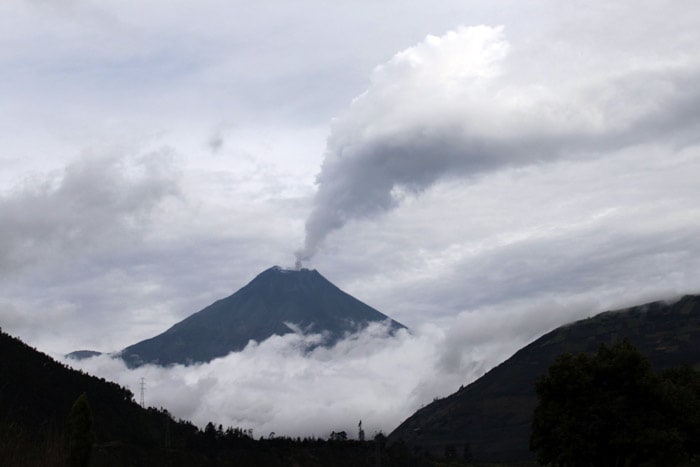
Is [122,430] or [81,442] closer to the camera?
[81,442]

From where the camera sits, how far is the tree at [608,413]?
65562mm

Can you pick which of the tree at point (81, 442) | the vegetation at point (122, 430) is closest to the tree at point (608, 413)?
the vegetation at point (122, 430)

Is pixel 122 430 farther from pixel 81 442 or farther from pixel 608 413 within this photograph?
pixel 608 413

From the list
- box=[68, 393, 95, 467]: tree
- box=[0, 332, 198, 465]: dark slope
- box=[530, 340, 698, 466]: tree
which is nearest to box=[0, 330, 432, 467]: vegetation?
box=[0, 332, 198, 465]: dark slope

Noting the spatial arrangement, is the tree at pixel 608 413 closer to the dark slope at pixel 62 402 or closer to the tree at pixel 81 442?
the tree at pixel 81 442

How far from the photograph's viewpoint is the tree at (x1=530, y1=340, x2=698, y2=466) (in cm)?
6556

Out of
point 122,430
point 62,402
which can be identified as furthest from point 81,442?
point 122,430

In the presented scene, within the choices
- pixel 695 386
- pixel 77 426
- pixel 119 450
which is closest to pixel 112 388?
pixel 119 450

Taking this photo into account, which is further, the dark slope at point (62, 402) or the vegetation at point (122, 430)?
the dark slope at point (62, 402)

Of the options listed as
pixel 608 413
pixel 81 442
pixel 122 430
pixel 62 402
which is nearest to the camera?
pixel 608 413

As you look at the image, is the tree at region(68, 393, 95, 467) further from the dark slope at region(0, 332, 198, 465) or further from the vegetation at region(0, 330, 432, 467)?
the dark slope at region(0, 332, 198, 465)

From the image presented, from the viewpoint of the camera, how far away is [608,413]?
67000mm

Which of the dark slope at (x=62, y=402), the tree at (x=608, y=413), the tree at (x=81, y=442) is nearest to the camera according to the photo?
the tree at (x=608, y=413)

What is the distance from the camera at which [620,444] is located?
6569 cm
